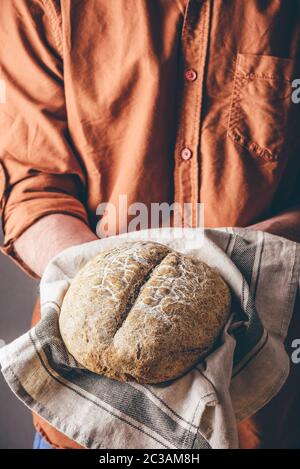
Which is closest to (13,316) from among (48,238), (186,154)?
(48,238)

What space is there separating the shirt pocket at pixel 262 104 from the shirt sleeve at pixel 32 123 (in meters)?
0.37

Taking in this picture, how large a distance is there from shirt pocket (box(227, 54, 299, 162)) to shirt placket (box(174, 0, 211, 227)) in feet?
0.25

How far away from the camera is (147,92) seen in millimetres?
987

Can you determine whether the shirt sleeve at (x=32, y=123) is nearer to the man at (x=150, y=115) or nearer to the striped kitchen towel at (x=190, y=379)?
the man at (x=150, y=115)

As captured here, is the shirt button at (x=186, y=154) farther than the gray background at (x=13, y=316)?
No

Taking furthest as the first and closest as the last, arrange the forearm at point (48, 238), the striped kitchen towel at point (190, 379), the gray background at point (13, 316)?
the gray background at point (13, 316)
the forearm at point (48, 238)
the striped kitchen towel at point (190, 379)

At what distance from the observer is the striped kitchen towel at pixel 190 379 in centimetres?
64

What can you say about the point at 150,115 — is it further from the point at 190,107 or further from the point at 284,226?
the point at 284,226

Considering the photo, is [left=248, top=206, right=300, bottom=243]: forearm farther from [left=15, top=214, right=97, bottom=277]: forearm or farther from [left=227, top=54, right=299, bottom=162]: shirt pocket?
→ [left=15, top=214, right=97, bottom=277]: forearm

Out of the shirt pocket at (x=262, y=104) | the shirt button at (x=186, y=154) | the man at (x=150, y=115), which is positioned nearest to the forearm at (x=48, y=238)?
the man at (x=150, y=115)

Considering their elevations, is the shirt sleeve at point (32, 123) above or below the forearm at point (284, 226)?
above

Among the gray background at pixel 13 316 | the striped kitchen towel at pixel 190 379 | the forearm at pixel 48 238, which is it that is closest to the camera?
the striped kitchen towel at pixel 190 379

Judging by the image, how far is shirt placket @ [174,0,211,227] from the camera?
96cm

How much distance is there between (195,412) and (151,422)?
2.6 inches
